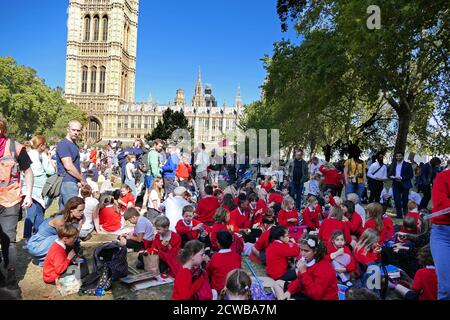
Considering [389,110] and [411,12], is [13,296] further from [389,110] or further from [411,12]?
[389,110]

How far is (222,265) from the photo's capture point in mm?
4648

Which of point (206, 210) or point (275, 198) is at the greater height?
point (275, 198)


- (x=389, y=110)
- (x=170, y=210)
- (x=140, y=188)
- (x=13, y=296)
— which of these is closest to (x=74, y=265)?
(x=13, y=296)

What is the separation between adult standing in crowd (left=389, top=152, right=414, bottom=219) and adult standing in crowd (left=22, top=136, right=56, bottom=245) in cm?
886

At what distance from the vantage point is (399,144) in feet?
56.0

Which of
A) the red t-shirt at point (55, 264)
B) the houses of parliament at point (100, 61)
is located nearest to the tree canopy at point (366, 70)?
the red t-shirt at point (55, 264)

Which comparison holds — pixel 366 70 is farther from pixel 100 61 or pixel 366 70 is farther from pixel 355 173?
pixel 100 61

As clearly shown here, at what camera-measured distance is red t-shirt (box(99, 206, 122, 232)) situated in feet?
25.7

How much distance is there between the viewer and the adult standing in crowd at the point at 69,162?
18.9 feet

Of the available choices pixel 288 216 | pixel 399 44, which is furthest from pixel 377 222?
pixel 399 44

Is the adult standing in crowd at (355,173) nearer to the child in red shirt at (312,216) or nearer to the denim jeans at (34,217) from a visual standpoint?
the child in red shirt at (312,216)

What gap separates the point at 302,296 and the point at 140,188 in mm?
8883

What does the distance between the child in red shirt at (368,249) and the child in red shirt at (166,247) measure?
106 inches

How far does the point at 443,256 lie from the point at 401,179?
7356 millimetres
